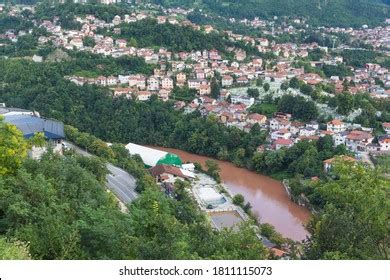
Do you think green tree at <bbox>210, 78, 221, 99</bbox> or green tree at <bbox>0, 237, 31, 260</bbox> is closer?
green tree at <bbox>0, 237, 31, 260</bbox>

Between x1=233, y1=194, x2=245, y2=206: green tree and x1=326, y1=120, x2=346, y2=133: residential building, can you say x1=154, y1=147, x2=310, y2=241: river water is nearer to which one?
x1=233, y1=194, x2=245, y2=206: green tree

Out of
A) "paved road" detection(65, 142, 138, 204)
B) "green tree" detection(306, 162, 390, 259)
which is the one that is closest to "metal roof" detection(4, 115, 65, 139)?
"paved road" detection(65, 142, 138, 204)

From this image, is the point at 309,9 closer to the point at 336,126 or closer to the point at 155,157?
the point at 336,126

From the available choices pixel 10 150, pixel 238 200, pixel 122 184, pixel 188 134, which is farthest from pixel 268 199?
pixel 10 150

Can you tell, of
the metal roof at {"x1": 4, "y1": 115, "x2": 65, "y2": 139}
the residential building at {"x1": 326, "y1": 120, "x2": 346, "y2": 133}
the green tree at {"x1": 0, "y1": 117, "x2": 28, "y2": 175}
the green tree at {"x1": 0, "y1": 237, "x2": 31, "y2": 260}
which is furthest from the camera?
the residential building at {"x1": 326, "y1": 120, "x2": 346, "y2": 133}

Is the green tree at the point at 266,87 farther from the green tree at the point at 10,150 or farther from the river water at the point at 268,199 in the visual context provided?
the green tree at the point at 10,150

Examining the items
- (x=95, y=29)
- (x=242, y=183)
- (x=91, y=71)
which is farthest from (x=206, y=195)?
(x=95, y=29)
